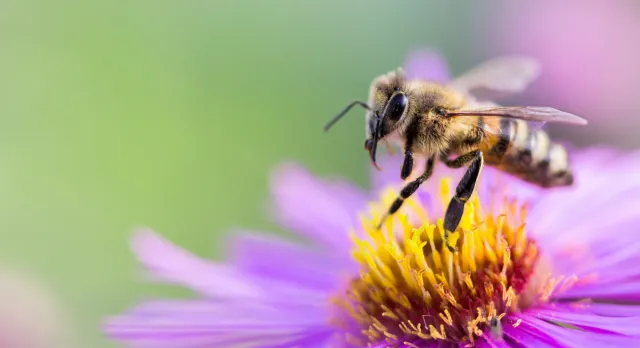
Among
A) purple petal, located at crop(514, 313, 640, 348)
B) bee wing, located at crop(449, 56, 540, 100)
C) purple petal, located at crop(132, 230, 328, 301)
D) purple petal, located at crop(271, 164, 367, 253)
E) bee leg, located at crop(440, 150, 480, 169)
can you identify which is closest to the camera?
purple petal, located at crop(514, 313, 640, 348)

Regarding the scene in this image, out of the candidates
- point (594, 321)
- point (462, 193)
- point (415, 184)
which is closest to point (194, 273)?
point (415, 184)

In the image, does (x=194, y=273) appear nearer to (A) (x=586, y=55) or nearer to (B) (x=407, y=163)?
(B) (x=407, y=163)

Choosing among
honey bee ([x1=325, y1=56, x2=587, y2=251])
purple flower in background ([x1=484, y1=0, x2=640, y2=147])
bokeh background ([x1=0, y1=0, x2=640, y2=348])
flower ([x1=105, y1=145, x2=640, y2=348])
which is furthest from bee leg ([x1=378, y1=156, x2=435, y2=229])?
bokeh background ([x1=0, y1=0, x2=640, y2=348])

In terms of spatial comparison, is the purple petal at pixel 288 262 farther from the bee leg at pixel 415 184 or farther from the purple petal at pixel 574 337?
the purple petal at pixel 574 337

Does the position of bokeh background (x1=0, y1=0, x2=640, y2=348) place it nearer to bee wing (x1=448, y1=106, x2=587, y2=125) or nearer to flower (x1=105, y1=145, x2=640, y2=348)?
flower (x1=105, y1=145, x2=640, y2=348)

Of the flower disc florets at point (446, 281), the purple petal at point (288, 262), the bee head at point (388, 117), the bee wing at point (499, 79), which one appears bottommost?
the flower disc florets at point (446, 281)

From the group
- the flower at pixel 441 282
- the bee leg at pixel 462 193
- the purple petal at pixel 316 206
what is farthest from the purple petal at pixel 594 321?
the purple petal at pixel 316 206

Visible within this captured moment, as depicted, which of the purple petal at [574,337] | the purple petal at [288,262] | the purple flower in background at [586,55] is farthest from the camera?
the purple flower in background at [586,55]

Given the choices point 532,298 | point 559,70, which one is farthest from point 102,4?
point 532,298
